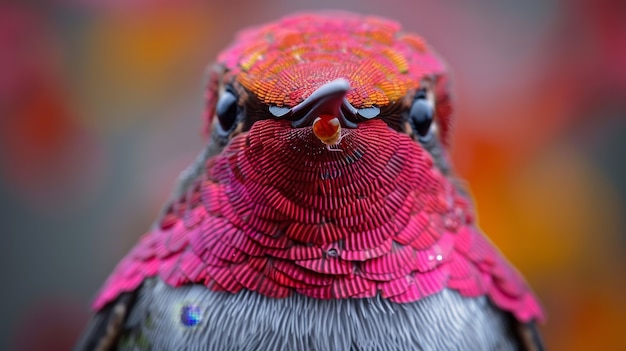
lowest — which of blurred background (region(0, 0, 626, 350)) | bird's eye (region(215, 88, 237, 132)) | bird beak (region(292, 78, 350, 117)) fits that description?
blurred background (region(0, 0, 626, 350))

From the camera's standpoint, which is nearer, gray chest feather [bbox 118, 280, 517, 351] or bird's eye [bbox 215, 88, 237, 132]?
gray chest feather [bbox 118, 280, 517, 351]

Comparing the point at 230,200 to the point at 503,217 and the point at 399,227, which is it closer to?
the point at 399,227

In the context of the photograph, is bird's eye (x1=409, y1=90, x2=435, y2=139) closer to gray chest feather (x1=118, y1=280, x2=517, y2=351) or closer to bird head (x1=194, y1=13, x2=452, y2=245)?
bird head (x1=194, y1=13, x2=452, y2=245)

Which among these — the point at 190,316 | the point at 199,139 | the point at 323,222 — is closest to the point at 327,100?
the point at 323,222

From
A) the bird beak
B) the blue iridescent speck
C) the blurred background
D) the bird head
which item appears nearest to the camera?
the bird beak

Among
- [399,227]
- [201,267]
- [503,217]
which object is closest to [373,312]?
[399,227]

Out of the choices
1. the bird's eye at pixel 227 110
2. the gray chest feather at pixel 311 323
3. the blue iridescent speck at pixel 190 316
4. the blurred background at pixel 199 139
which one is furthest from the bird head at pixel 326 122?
the blurred background at pixel 199 139

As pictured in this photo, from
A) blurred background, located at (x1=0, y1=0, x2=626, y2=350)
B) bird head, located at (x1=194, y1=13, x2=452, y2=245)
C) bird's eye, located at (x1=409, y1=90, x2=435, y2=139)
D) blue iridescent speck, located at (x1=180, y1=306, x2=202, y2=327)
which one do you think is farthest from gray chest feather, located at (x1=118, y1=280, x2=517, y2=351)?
blurred background, located at (x1=0, y1=0, x2=626, y2=350)
